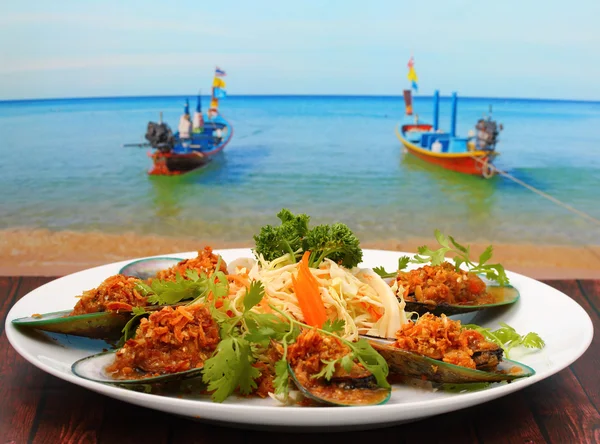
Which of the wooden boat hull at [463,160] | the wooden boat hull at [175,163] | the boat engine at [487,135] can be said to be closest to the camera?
the boat engine at [487,135]

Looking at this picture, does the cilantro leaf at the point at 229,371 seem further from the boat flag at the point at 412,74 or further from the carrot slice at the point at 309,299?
the boat flag at the point at 412,74

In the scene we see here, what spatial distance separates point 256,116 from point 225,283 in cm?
1038

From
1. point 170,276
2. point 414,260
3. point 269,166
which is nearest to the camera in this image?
point 170,276

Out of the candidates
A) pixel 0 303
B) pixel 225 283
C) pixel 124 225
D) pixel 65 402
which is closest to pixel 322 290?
pixel 225 283

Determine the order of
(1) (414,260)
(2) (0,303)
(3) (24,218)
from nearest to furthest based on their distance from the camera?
(1) (414,260) < (2) (0,303) < (3) (24,218)

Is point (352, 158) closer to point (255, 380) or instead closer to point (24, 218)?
point (24, 218)

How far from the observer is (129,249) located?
10781 millimetres

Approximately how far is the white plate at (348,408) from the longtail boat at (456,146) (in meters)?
6.85

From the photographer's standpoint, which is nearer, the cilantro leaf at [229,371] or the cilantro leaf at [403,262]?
the cilantro leaf at [229,371]

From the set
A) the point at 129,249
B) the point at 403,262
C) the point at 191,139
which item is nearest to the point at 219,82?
the point at 191,139

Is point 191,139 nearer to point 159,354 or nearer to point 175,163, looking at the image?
point 175,163

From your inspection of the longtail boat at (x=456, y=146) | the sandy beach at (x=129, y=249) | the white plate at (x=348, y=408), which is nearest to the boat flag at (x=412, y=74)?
the longtail boat at (x=456, y=146)

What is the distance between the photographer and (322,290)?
304 cm

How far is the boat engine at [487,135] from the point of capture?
1036cm
